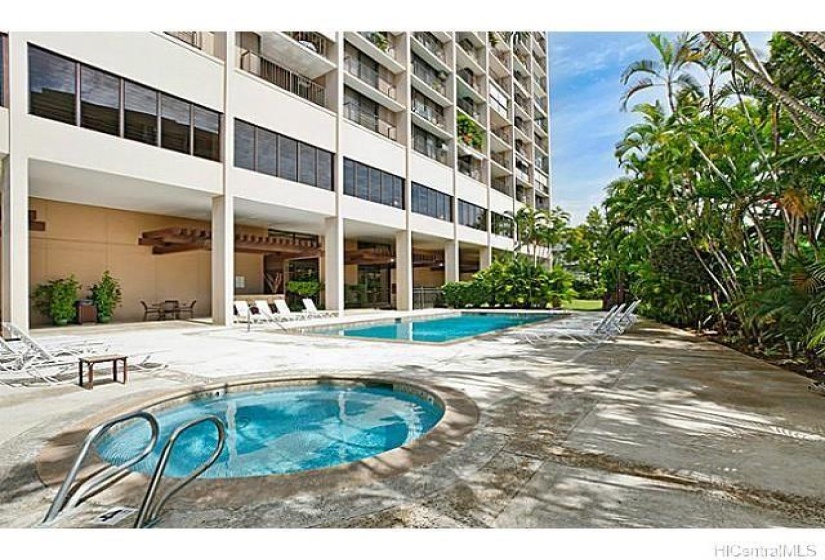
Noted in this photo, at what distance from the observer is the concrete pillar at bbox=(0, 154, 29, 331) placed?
37.5 feet

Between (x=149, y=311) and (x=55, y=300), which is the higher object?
(x=55, y=300)

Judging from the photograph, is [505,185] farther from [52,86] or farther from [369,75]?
[52,86]

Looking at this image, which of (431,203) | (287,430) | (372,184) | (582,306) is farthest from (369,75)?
(287,430)

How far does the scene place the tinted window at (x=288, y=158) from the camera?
1867cm

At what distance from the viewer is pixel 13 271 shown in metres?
11.5

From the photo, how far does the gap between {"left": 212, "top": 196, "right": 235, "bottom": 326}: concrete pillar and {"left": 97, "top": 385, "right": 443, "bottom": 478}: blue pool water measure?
34.1 feet

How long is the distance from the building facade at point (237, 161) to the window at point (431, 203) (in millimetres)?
118

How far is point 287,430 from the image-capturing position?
5906 millimetres

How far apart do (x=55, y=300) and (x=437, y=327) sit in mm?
13854

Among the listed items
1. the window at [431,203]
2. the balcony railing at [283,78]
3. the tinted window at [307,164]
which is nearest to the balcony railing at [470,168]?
the window at [431,203]

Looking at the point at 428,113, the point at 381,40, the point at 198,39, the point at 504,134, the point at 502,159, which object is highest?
the point at 381,40

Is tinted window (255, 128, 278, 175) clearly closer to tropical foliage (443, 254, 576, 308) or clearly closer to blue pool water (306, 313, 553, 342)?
blue pool water (306, 313, 553, 342)
